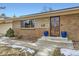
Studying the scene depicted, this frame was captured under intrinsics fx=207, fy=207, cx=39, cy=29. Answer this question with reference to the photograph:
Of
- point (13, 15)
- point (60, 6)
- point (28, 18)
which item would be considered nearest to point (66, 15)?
point (60, 6)

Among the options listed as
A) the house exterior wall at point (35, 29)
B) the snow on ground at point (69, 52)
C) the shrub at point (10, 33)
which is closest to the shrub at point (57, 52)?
the snow on ground at point (69, 52)

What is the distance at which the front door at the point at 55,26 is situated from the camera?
25.0 feet

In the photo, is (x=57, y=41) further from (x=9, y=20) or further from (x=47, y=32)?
(x=9, y=20)

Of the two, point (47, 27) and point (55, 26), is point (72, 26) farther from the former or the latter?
point (47, 27)

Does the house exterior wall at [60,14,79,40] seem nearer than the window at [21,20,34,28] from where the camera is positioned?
Yes

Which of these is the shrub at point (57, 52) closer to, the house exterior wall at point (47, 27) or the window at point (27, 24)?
the house exterior wall at point (47, 27)

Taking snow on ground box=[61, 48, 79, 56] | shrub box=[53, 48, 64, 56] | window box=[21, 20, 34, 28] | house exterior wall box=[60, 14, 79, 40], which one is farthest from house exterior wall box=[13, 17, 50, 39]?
snow on ground box=[61, 48, 79, 56]

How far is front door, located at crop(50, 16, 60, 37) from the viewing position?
25.0ft

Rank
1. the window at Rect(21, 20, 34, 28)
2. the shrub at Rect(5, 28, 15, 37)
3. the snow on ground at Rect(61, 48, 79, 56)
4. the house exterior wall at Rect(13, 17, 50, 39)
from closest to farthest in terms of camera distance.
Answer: the snow on ground at Rect(61, 48, 79, 56), the shrub at Rect(5, 28, 15, 37), the house exterior wall at Rect(13, 17, 50, 39), the window at Rect(21, 20, 34, 28)

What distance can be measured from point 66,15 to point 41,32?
1.11 metres

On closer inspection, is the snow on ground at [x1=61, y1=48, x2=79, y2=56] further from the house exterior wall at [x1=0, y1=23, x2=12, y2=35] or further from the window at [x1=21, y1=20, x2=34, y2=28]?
the house exterior wall at [x1=0, y1=23, x2=12, y2=35]

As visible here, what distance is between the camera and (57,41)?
7363 mm

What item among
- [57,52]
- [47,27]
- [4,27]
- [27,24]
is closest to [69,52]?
[57,52]

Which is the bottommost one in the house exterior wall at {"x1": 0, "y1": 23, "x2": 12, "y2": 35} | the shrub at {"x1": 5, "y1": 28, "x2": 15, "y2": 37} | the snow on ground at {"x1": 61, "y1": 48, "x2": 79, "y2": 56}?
the snow on ground at {"x1": 61, "y1": 48, "x2": 79, "y2": 56}
